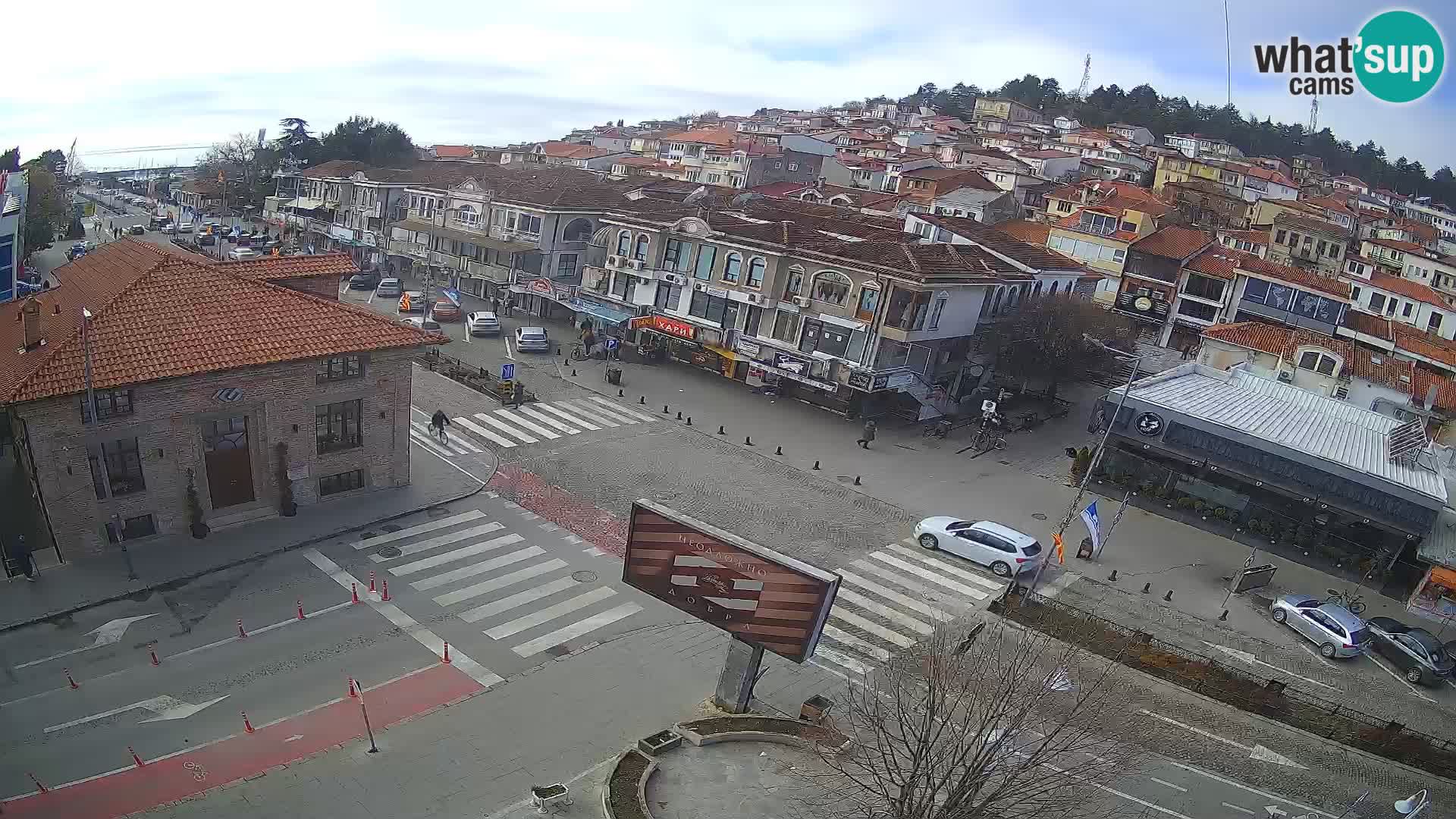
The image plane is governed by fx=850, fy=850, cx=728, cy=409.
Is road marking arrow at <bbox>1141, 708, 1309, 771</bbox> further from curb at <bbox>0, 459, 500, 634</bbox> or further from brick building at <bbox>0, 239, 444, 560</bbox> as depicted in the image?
brick building at <bbox>0, 239, 444, 560</bbox>

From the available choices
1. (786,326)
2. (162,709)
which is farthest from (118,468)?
(786,326)

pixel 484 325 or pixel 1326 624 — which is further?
pixel 484 325

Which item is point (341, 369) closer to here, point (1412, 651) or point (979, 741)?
point (979, 741)

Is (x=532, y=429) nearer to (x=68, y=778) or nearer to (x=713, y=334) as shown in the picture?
(x=713, y=334)

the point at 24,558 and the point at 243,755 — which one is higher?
the point at 24,558

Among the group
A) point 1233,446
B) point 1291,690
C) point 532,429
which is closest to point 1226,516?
point 1233,446

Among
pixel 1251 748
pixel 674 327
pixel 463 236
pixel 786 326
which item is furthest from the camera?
pixel 463 236

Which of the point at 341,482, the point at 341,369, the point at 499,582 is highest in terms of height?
the point at 341,369
